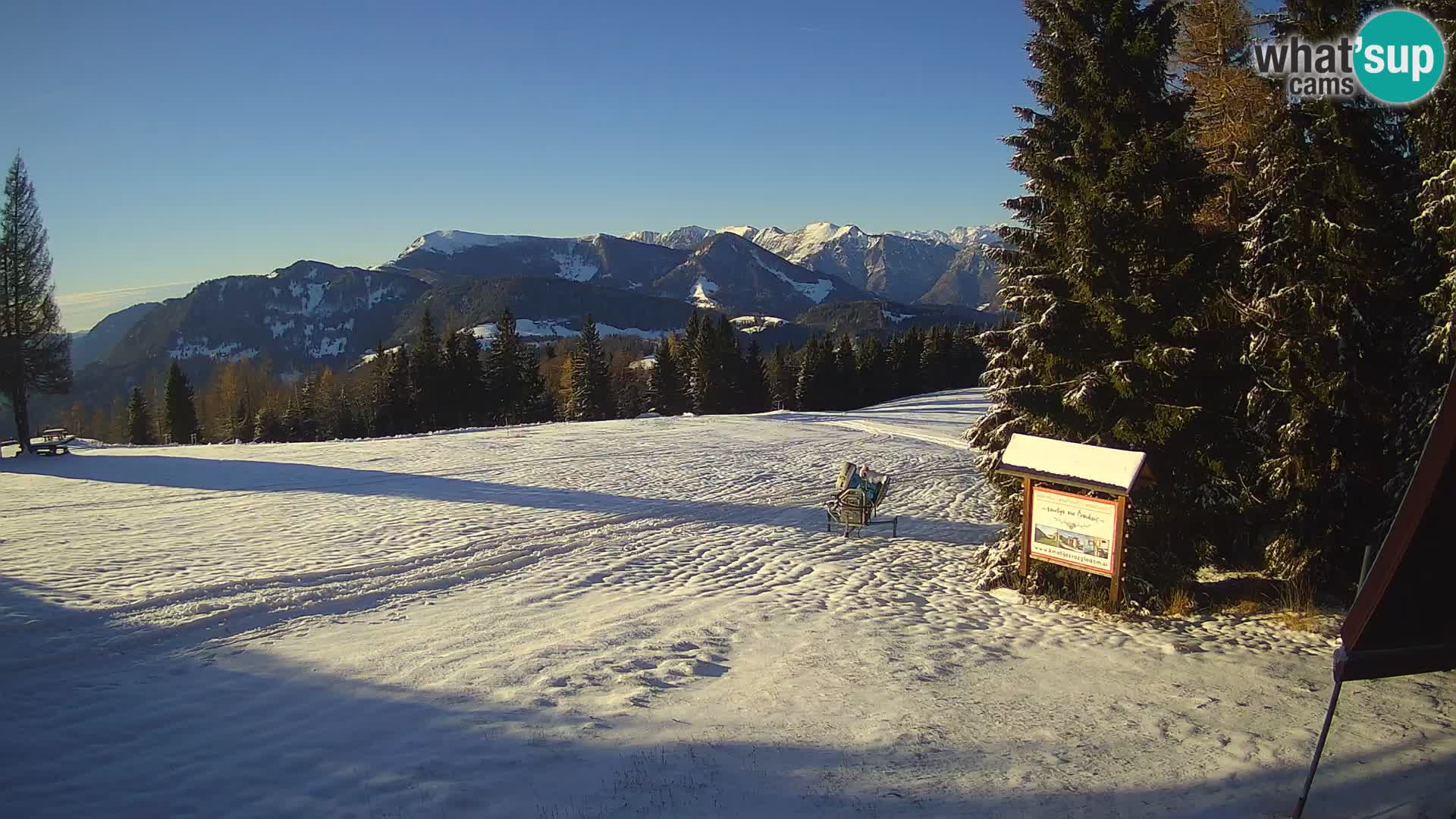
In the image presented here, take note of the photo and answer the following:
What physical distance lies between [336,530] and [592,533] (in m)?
5.01

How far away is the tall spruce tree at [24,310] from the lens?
99.1ft

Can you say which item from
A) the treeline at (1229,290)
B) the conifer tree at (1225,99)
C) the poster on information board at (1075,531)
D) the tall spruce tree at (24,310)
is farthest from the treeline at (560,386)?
the poster on information board at (1075,531)

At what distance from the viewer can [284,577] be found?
11141 millimetres

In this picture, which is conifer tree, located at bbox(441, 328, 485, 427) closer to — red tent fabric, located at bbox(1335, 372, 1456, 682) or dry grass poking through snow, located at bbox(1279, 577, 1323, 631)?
dry grass poking through snow, located at bbox(1279, 577, 1323, 631)

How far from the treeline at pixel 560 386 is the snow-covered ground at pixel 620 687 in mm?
44531

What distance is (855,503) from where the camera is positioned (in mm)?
15883

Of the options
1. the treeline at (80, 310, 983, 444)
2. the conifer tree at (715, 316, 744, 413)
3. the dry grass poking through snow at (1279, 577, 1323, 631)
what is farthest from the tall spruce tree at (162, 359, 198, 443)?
the dry grass poking through snow at (1279, 577, 1323, 631)

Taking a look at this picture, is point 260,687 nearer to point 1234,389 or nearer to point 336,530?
point 336,530

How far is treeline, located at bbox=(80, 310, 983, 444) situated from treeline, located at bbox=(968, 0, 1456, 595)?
53038mm

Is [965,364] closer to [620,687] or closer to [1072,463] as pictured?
[1072,463]

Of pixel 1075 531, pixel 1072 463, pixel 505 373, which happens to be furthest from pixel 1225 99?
pixel 505 373

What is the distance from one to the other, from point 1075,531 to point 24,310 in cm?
4040

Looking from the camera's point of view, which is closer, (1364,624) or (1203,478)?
(1364,624)

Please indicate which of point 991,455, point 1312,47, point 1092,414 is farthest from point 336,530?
point 1312,47
